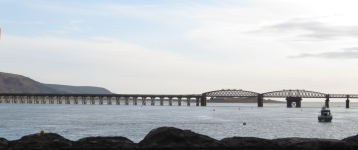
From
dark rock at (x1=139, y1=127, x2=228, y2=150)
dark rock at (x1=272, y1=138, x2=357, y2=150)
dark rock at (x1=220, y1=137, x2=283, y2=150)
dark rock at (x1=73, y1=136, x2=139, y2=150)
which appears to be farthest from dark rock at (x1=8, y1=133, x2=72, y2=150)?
dark rock at (x1=272, y1=138, x2=357, y2=150)

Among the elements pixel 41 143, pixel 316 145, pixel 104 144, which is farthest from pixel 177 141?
pixel 316 145

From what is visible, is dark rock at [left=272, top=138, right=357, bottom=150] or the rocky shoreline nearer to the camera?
the rocky shoreline

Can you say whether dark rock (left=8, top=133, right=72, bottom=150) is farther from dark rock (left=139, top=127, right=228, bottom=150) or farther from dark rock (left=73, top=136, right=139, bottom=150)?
dark rock (left=139, top=127, right=228, bottom=150)

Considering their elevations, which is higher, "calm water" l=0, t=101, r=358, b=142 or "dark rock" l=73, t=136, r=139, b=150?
"dark rock" l=73, t=136, r=139, b=150

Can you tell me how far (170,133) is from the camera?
46.3 feet

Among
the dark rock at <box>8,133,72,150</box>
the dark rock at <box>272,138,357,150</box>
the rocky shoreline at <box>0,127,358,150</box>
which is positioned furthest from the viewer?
the dark rock at <box>272,138,357,150</box>

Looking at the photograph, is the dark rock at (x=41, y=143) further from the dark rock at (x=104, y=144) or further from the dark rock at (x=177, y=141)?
the dark rock at (x=177, y=141)

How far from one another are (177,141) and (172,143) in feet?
1.01

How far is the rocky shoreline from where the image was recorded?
13328 millimetres

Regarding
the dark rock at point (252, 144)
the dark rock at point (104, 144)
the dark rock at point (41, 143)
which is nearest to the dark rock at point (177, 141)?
the dark rock at point (252, 144)

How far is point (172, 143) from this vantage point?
1375 centimetres

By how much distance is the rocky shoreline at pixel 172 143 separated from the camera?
1333cm

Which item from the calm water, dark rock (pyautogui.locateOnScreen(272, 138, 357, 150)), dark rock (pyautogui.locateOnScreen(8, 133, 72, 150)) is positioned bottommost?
the calm water

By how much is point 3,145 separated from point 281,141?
1001 centimetres
